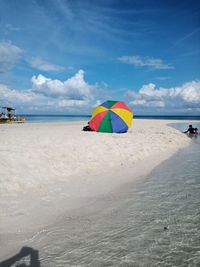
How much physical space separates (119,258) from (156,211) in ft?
6.72

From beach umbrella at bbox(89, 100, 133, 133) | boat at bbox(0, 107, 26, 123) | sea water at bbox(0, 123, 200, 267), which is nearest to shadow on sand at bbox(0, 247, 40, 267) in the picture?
sea water at bbox(0, 123, 200, 267)

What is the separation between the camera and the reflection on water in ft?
12.2

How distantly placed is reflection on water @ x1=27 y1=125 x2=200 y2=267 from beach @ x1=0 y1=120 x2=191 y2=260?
1.62 feet

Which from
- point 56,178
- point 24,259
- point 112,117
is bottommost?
point 24,259

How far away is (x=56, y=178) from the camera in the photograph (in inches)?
305

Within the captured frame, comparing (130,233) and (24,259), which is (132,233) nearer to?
(130,233)

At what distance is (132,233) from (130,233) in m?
0.04

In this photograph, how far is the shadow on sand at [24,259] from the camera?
3.63 metres

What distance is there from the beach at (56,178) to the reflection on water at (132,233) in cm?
49

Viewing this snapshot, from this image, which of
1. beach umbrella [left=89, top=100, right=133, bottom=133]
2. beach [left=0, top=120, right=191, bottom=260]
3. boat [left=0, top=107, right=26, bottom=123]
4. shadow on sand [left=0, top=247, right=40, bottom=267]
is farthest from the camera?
boat [left=0, top=107, right=26, bottom=123]

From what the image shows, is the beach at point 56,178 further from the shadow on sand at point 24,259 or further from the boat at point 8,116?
the boat at point 8,116

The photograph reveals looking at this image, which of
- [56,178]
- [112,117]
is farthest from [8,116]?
[56,178]

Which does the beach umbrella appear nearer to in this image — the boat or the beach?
the beach

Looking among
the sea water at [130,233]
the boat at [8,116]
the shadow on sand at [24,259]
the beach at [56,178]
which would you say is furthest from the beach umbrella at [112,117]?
the boat at [8,116]
